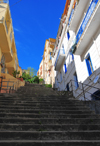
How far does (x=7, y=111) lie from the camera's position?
5.17 meters

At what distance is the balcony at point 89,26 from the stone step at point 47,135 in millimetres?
6310

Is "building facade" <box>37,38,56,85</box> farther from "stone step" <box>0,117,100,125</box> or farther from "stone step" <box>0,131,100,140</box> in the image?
"stone step" <box>0,131,100,140</box>

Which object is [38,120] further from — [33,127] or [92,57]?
[92,57]

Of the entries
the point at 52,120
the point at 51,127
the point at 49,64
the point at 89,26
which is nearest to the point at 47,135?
the point at 51,127

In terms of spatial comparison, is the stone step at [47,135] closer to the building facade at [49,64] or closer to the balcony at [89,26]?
the balcony at [89,26]

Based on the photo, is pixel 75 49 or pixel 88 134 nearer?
pixel 88 134

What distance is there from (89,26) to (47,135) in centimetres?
684

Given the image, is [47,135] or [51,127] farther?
[51,127]

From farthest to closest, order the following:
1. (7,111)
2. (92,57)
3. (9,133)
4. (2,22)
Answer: (2,22)
(92,57)
(7,111)
(9,133)

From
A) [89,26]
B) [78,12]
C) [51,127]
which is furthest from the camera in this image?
[78,12]

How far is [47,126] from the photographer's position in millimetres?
3965

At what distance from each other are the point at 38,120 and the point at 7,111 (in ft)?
5.73

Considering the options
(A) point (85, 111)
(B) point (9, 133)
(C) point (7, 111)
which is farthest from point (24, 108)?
(A) point (85, 111)

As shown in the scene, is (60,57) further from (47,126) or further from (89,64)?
(47,126)
